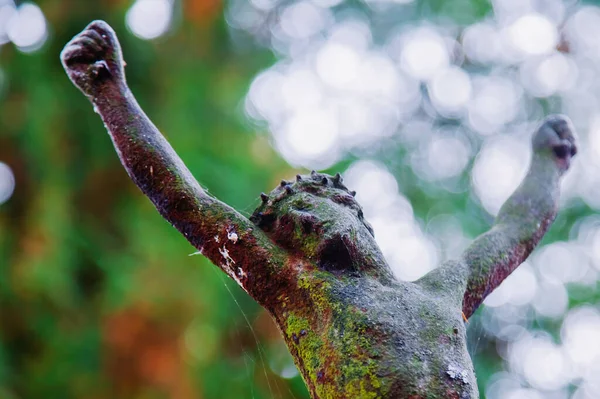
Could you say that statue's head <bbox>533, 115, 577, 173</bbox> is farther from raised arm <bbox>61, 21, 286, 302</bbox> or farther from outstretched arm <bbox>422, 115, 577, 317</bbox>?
raised arm <bbox>61, 21, 286, 302</bbox>

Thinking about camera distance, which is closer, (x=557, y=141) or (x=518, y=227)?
(x=518, y=227)

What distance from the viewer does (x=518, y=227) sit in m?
1.13

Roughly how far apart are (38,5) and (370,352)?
117 inches

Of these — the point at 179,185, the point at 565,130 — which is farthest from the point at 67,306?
the point at 565,130

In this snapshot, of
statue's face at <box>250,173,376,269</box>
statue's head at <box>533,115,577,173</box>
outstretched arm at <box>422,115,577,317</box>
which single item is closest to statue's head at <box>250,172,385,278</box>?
statue's face at <box>250,173,376,269</box>

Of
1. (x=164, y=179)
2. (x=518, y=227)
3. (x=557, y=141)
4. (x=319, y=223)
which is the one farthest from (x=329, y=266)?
(x=557, y=141)

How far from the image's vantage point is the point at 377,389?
73 centimetres

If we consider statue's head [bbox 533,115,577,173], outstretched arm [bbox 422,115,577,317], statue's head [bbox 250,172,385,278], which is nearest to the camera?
statue's head [bbox 250,172,385,278]

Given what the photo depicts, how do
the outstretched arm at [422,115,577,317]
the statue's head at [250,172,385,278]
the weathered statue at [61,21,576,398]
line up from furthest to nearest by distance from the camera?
1. the outstretched arm at [422,115,577,317]
2. the statue's head at [250,172,385,278]
3. the weathered statue at [61,21,576,398]

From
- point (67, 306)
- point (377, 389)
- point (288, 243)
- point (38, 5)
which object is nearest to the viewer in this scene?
point (377, 389)

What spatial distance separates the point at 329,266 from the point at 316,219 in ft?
0.24

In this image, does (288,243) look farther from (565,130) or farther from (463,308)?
(565,130)

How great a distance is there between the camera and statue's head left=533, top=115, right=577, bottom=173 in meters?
1.26

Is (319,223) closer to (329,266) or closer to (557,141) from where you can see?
(329,266)
